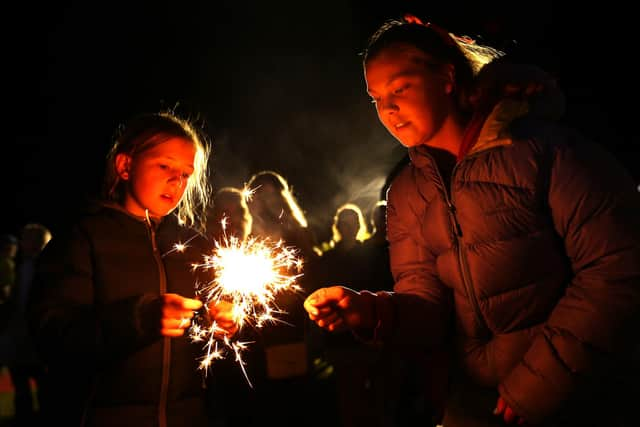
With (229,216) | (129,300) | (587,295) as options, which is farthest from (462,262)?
(229,216)

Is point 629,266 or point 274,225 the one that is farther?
point 274,225

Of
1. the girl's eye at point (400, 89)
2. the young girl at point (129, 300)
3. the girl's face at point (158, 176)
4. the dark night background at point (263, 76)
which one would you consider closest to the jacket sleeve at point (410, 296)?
the girl's eye at point (400, 89)

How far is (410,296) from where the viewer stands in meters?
2.05

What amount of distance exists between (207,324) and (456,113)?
5.36 ft

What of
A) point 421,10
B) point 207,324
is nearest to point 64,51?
point 421,10

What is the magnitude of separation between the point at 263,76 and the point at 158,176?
8.79m

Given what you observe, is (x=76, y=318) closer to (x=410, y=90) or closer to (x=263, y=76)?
(x=410, y=90)

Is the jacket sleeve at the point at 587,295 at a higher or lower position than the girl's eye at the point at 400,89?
lower

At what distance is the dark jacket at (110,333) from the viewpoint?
6.31 feet

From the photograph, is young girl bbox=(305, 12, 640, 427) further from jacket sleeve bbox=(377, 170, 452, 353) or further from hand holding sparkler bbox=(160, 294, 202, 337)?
hand holding sparkler bbox=(160, 294, 202, 337)

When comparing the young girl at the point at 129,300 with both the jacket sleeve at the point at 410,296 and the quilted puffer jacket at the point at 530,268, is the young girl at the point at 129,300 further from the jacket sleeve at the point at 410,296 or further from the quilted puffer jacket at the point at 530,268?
the quilted puffer jacket at the point at 530,268

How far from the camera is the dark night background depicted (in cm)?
581

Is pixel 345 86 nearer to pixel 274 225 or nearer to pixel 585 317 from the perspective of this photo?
pixel 274 225

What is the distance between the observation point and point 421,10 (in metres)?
5.99
